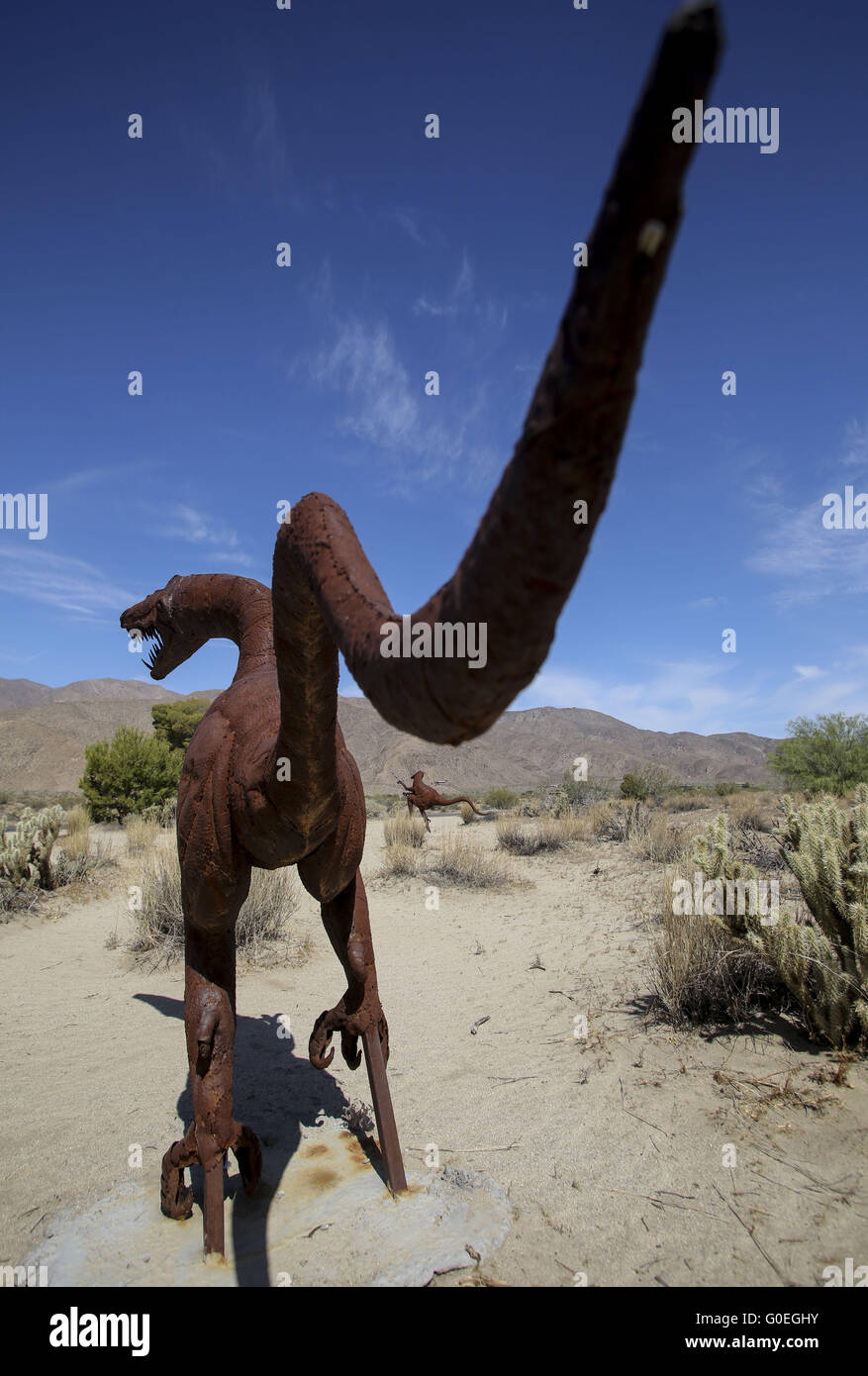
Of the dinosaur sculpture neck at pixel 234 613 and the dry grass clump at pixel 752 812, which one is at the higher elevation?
the dinosaur sculpture neck at pixel 234 613

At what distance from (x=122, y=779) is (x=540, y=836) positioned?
10.8 meters

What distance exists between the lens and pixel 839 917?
4719mm

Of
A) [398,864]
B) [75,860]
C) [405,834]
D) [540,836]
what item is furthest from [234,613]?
[540,836]

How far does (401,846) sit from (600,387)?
→ 12.6 meters

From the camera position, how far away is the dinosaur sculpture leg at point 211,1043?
2.84 metres

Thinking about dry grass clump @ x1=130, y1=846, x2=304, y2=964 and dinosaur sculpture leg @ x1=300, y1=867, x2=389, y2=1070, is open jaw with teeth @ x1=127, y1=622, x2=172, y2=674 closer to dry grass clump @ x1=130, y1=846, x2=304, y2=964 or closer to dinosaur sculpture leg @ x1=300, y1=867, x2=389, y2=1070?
dinosaur sculpture leg @ x1=300, y1=867, x2=389, y2=1070

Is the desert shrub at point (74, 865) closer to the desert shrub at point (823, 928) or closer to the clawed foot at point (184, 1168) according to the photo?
the clawed foot at point (184, 1168)

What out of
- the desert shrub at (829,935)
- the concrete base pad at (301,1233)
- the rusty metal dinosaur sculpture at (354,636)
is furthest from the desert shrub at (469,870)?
the rusty metal dinosaur sculpture at (354,636)

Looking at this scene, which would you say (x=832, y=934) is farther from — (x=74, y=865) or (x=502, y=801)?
(x=502, y=801)

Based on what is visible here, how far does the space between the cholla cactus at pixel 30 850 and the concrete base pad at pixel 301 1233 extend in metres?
7.65

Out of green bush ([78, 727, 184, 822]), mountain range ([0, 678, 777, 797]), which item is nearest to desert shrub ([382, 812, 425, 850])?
green bush ([78, 727, 184, 822])

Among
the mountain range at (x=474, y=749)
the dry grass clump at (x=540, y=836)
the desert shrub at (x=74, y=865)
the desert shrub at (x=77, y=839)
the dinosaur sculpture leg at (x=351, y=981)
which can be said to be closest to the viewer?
the dinosaur sculpture leg at (x=351, y=981)

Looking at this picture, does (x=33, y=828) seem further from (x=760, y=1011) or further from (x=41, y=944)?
(x=760, y=1011)
